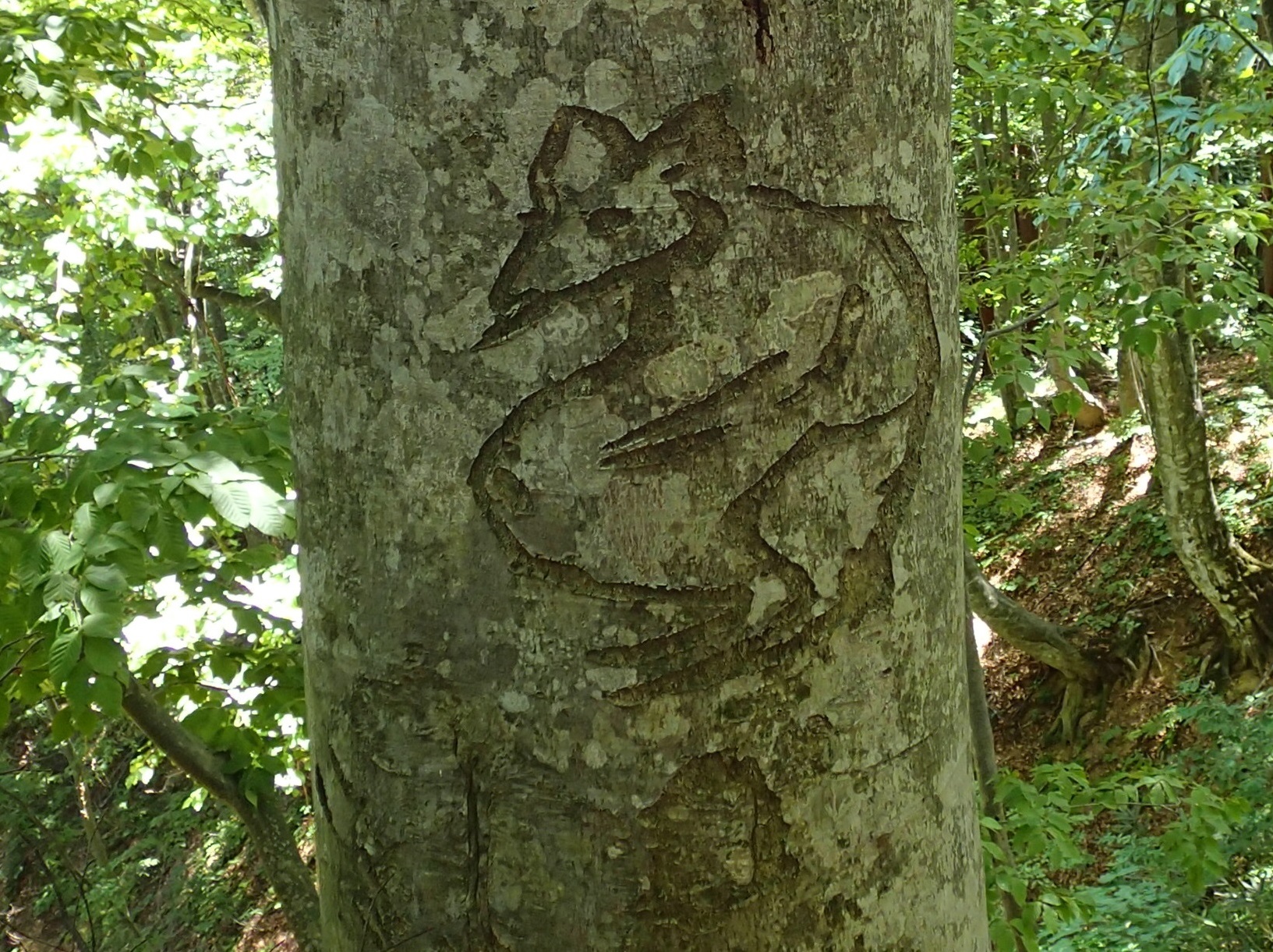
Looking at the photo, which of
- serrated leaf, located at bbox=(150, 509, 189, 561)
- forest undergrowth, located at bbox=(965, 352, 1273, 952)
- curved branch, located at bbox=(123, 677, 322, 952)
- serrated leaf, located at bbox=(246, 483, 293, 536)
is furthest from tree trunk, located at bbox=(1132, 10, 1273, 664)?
serrated leaf, located at bbox=(150, 509, 189, 561)

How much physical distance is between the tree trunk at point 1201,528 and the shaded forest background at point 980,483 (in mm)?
21

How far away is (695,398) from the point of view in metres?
0.71

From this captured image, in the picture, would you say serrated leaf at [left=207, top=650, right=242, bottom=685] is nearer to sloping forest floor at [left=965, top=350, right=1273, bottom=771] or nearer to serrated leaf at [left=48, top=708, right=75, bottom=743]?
serrated leaf at [left=48, top=708, right=75, bottom=743]

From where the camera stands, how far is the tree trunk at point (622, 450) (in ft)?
2.31

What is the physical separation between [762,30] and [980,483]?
4415mm

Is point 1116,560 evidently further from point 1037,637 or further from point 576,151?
point 576,151

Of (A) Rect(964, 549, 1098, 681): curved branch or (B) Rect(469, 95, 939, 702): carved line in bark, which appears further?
(A) Rect(964, 549, 1098, 681): curved branch

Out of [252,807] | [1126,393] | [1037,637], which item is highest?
[1126,393]

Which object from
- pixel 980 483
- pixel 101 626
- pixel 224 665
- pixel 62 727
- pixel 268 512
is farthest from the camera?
pixel 980 483

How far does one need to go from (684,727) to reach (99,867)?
6.81m

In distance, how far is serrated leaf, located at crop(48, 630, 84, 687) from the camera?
1669 mm

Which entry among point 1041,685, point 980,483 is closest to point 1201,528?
point 1041,685

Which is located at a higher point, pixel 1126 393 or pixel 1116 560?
pixel 1126 393

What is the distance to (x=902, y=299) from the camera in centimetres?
79
